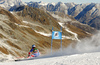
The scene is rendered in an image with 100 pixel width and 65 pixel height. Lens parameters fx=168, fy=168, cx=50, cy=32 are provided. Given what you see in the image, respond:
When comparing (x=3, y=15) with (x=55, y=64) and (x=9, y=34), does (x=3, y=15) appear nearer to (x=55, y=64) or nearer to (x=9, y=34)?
(x=9, y=34)

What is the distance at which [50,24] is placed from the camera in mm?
182125

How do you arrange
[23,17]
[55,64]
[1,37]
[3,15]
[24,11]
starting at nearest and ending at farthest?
[55,64], [1,37], [3,15], [23,17], [24,11]

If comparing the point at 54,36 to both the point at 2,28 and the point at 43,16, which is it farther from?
the point at 43,16

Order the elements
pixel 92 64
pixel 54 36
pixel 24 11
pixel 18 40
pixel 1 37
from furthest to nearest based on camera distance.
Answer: pixel 24 11
pixel 18 40
pixel 1 37
pixel 54 36
pixel 92 64

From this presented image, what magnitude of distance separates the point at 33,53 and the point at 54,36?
6854 millimetres

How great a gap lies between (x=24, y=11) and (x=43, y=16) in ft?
74.1

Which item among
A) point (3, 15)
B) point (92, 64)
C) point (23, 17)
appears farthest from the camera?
point (23, 17)

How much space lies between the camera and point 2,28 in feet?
273

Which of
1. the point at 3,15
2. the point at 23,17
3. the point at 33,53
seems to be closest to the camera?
the point at 33,53

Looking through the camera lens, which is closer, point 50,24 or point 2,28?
point 2,28

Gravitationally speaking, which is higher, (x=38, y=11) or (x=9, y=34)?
(x=38, y=11)

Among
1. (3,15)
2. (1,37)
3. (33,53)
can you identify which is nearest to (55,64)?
(33,53)

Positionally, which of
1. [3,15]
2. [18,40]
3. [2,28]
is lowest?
[18,40]

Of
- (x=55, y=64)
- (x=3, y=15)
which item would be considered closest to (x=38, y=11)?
(x=3, y=15)
